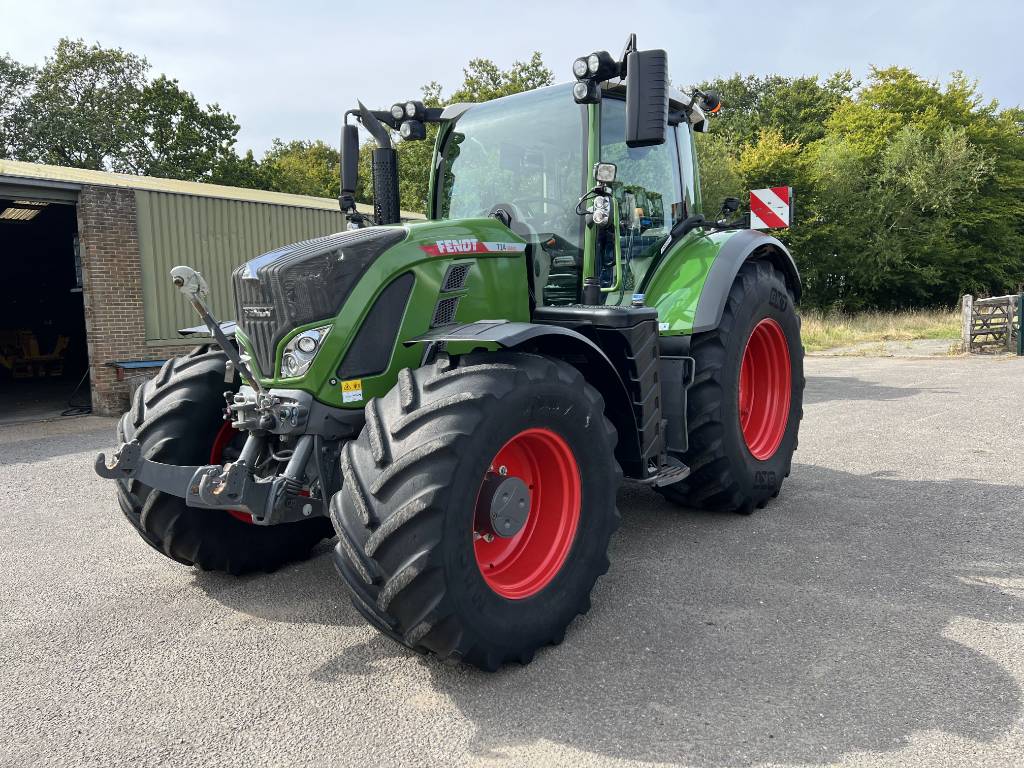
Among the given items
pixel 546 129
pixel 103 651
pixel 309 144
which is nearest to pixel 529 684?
pixel 103 651

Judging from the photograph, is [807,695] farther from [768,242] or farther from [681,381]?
[768,242]

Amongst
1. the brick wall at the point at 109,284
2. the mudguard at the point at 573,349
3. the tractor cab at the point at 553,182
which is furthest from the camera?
the brick wall at the point at 109,284

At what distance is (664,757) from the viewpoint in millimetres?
2277

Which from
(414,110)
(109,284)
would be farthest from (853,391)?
(109,284)

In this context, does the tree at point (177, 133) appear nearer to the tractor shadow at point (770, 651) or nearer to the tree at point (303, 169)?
the tree at point (303, 169)

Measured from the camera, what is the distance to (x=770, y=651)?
2885 millimetres

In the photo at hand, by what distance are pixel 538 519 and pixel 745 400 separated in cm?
245

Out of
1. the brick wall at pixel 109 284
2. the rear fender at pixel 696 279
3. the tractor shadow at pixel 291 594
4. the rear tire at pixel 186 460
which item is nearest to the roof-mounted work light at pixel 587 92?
Answer: the rear fender at pixel 696 279

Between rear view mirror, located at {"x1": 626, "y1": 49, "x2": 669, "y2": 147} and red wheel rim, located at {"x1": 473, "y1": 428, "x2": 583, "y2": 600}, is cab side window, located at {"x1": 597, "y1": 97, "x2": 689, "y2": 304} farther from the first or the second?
red wheel rim, located at {"x1": 473, "y1": 428, "x2": 583, "y2": 600}

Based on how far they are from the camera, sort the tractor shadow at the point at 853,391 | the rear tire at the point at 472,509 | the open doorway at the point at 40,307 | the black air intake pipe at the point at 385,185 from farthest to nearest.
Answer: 1. the open doorway at the point at 40,307
2. the tractor shadow at the point at 853,391
3. the black air intake pipe at the point at 385,185
4. the rear tire at the point at 472,509

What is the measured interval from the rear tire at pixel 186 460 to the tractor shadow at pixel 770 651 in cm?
104

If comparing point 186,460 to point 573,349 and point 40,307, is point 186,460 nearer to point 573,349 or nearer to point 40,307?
point 573,349

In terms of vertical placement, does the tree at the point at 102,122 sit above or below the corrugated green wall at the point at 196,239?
above

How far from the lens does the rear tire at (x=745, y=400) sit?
427 cm
